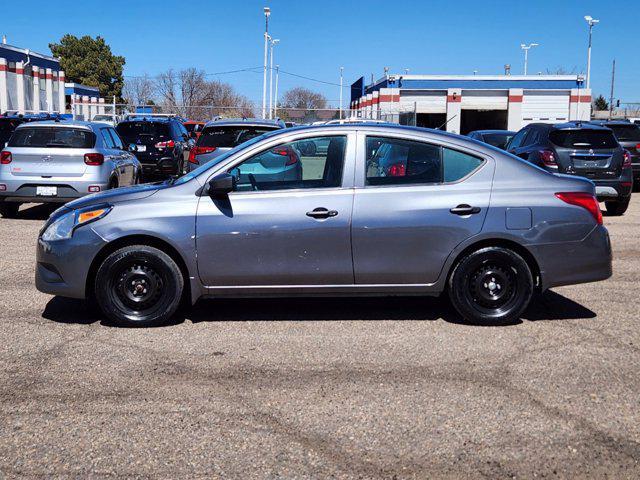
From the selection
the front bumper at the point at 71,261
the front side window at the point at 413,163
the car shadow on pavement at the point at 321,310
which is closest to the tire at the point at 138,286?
the front bumper at the point at 71,261

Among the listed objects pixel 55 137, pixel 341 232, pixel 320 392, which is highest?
pixel 55 137

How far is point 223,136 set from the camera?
14.8 meters

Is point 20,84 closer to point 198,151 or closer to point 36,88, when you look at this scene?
point 36,88

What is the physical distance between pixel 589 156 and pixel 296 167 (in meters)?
8.98

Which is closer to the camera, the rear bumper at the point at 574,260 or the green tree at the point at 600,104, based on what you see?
the rear bumper at the point at 574,260

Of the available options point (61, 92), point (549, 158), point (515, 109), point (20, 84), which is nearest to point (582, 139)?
point (549, 158)

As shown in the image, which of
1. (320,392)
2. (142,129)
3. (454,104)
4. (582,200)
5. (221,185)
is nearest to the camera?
Answer: (320,392)

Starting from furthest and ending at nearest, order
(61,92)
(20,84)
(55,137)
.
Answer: (61,92), (20,84), (55,137)

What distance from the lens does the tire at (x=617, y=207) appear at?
14679 millimetres

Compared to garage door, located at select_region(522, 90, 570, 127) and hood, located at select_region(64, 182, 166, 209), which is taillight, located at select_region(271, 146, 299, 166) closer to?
hood, located at select_region(64, 182, 166, 209)

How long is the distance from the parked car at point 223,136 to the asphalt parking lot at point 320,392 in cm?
748

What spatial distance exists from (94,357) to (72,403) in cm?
94

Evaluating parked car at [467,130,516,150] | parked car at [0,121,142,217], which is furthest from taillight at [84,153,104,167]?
parked car at [467,130,516,150]

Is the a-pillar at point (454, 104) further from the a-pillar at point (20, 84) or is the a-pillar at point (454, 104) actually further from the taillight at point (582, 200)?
the taillight at point (582, 200)
